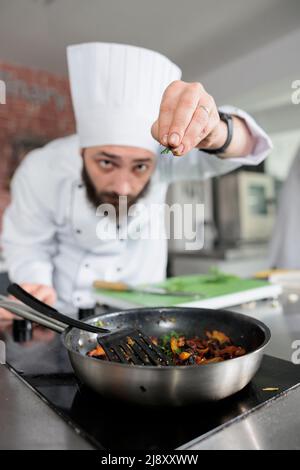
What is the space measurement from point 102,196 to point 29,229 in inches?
14.7

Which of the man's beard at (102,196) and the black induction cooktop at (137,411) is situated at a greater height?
the man's beard at (102,196)

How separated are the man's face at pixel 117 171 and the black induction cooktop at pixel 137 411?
1.22 feet

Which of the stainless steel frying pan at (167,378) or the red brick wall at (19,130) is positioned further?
the red brick wall at (19,130)

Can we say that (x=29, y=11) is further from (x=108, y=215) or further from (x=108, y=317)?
(x=108, y=317)

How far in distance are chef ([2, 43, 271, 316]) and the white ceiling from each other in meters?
0.11

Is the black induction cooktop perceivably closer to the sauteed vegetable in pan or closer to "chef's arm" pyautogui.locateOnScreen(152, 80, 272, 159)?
the sauteed vegetable in pan

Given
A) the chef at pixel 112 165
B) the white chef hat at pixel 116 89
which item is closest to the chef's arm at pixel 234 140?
the chef at pixel 112 165

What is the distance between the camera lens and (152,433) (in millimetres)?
314

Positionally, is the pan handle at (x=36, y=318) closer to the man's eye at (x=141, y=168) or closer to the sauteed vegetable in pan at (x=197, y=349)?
the sauteed vegetable in pan at (x=197, y=349)

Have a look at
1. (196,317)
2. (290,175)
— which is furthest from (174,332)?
(290,175)

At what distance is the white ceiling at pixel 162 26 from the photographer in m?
0.79

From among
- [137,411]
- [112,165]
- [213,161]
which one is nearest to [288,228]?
[213,161]

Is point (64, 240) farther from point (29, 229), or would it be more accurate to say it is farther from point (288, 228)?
point (288, 228)

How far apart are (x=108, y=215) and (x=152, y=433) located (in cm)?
62
